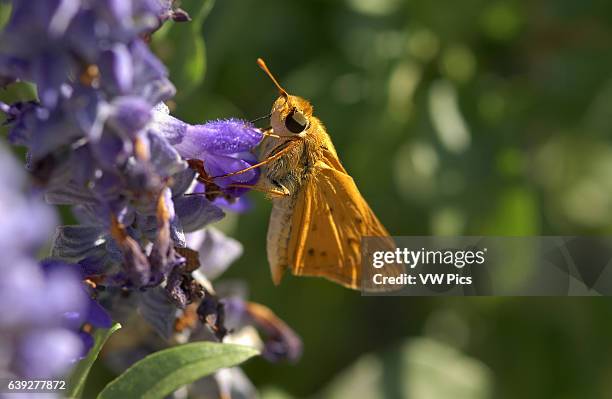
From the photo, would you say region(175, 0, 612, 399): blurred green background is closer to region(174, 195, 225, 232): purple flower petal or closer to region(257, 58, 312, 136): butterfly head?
region(257, 58, 312, 136): butterfly head

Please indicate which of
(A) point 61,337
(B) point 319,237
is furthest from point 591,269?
(A) point 61,337

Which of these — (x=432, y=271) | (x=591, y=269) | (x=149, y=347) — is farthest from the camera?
(x=591, y=269)

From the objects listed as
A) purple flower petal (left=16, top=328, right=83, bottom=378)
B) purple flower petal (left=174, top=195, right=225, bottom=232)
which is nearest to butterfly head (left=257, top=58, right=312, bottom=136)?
purple flower petal (left=174, top=195, right=225, bottom=232)

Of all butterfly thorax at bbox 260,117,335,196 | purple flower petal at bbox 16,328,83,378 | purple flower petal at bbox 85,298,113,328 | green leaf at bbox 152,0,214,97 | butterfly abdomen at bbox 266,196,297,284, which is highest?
green leaf at bbox 152,0,214,97

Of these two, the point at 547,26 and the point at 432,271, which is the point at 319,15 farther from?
the point at 432,271

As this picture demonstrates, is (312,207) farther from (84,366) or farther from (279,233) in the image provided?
(84,366)

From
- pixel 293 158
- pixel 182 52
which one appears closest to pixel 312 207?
pixel 293 158
